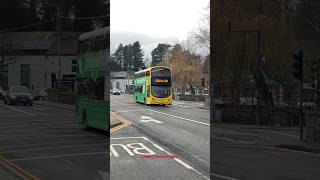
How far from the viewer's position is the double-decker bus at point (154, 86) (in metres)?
6.92

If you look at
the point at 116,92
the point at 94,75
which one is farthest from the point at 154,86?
the point at 94,75

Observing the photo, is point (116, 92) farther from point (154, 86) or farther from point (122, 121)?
point (154, 86)

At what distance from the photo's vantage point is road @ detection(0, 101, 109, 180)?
1181 cm

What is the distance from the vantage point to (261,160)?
15.6 meters

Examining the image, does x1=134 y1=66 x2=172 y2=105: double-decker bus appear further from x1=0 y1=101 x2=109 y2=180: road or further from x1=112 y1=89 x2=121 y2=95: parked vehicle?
x1=0 y1=101 x2=109 y2=180: road

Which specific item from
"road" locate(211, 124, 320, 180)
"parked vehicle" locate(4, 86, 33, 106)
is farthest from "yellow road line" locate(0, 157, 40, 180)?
"parked vehicle" locate(4, 86, 33, 106)

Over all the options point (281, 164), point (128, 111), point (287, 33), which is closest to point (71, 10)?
point (128, 111)

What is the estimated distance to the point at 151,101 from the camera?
8398 mm

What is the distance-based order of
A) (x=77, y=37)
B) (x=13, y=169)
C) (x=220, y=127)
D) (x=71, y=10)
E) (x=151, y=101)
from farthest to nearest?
(x=220, y=127) → (x=77, y=37) → (x=13, y=169) → (x=71, y=10) → (x=151, y=101)

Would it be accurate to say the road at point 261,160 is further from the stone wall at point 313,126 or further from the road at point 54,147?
the road at point 54,147

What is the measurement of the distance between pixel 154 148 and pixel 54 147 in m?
10.5

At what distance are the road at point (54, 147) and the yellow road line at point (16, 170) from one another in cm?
16

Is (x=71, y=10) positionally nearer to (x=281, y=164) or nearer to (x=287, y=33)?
(x=281, y=164)

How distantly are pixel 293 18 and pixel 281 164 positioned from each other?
Result: 17758mm
